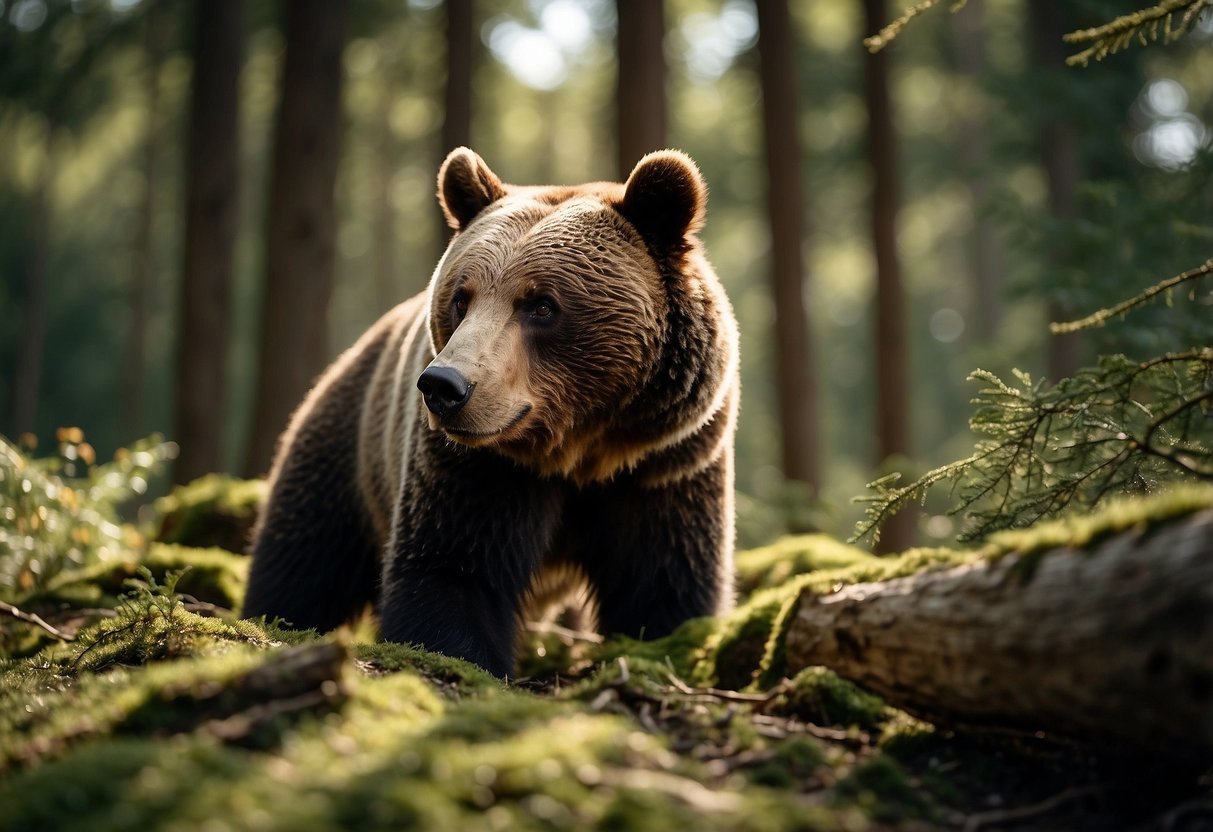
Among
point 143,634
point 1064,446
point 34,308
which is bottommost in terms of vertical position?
point 143,634

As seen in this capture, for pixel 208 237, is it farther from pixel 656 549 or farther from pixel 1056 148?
pixel 1056 148

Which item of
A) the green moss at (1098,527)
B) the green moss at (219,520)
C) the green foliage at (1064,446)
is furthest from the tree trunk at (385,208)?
the green moss at (1098,527)

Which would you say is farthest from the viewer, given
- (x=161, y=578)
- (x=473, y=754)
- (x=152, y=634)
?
(x=161, y=578)

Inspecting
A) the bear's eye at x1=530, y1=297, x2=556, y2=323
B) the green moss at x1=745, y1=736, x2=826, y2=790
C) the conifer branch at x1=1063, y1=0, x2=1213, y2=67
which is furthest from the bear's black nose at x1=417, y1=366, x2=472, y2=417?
the conifer branch at x1=1063, y1=0, x2=1213, y2=67

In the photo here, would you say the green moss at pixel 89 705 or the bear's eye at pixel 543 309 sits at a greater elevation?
the bear's eye at pixel 543 309

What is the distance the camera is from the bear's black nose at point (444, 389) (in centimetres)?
403

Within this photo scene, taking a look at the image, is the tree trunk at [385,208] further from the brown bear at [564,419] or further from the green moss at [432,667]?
the green moss at [432,667]

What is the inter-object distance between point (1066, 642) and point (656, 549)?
2.72 m

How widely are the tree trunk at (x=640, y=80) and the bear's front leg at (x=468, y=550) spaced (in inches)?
215

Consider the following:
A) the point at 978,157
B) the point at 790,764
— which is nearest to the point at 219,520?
the point at 790,764

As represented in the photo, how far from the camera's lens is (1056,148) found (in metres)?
16.8

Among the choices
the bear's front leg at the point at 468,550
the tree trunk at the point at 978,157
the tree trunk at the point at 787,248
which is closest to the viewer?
the bear's front leg at the point at 468,550

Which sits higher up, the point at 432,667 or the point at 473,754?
the point at 473,754

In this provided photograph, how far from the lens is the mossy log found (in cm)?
242
